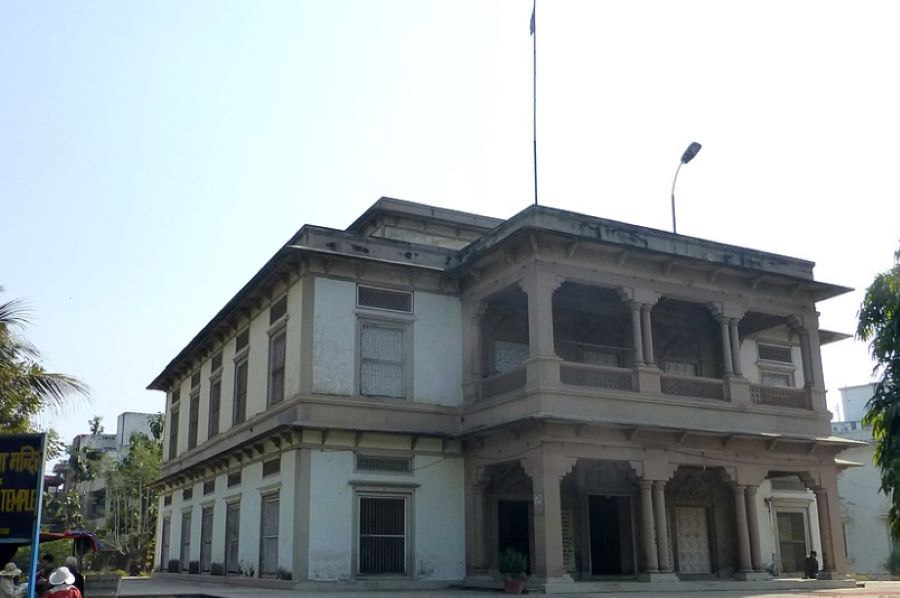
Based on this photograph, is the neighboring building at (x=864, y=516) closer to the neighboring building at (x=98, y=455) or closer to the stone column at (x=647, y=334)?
the stone column at (x=647, y=334)

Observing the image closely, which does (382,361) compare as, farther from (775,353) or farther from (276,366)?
(775,353)

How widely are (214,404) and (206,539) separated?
13.0ft

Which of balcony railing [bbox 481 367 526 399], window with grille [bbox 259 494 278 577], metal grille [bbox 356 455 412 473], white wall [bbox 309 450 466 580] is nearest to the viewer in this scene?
white wall [bbox 309 450 466 580]

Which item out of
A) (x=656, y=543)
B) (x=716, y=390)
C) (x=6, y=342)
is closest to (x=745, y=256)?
(x=716, y=390)

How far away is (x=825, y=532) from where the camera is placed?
70.8 ft

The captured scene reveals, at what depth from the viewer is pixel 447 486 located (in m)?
20.6

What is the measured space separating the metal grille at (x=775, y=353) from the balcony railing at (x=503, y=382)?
9568mm

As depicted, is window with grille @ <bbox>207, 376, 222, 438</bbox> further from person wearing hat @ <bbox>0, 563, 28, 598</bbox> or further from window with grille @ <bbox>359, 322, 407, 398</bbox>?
person wearing hat @ <bbox>0, 563, 28, 598</bbox>

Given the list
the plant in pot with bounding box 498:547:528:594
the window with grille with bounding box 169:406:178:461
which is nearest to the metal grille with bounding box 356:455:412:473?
the plant in pot with bounding box 498:547:528:594

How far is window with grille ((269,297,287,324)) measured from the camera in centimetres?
2166

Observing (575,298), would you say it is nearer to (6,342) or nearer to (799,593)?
(799,593)

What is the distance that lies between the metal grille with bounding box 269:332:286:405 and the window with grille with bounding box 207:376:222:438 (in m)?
5.37

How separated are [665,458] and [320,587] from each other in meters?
7.90

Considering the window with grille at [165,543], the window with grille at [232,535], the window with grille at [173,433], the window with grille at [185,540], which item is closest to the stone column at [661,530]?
the window with grille at [232,535]
